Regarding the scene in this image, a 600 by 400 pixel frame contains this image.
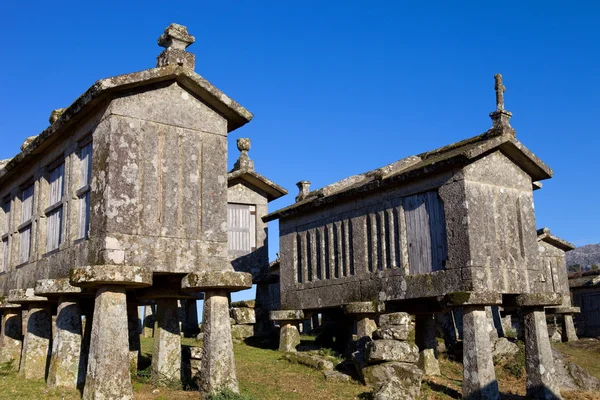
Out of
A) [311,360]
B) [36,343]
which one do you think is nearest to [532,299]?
[311,360]

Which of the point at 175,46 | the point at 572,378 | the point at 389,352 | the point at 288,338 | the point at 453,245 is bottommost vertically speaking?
the point at 572,378

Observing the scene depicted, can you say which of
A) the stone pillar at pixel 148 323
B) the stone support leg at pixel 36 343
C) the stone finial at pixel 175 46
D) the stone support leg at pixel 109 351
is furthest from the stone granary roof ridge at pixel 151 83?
the stone pillar at pixel 148 323

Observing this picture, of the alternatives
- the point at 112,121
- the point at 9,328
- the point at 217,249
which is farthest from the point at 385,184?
the point at 9,328

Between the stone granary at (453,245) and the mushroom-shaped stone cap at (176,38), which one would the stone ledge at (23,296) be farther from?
the stone granary at (453,245)

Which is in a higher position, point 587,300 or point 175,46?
point 175,46

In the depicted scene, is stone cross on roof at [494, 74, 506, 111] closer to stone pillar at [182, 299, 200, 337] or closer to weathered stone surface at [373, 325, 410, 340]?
weathered stone surface at [373, 325, 410, 340]

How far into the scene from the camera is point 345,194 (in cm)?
1438

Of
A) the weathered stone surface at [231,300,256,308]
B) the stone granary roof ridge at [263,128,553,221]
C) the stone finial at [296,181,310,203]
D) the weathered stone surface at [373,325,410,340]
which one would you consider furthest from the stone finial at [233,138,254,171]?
the weathered stone surface at [373,325,410,340]

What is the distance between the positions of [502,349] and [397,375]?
5.45m

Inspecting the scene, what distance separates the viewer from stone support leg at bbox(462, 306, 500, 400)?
11102mm

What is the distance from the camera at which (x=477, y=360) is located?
11141 millimetres

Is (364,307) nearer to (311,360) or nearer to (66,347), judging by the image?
(311,360)

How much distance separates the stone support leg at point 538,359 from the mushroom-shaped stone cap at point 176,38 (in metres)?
8.43

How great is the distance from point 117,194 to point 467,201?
634cm
